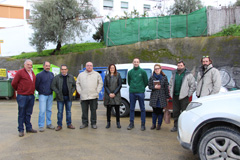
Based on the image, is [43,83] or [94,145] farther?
[43,83]

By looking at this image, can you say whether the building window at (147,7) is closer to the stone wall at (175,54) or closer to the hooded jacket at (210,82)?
the stone wall at (175,54)

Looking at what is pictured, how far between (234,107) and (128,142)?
94.2 inches

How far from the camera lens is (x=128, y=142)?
14.8ft

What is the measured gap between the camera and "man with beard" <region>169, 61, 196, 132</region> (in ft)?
17.0

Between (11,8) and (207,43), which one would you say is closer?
(207,43)

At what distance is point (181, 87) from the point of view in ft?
Result: 17.1

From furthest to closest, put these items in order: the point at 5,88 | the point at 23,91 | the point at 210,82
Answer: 1. the point at 5,88
2. the point at 23,91
3. the point at 210,82

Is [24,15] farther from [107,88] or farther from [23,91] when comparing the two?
[107,88]

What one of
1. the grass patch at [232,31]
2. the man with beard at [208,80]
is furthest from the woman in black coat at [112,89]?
the grass patch at [232,31]

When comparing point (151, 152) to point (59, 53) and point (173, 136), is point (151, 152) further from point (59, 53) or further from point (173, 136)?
point (59, 53)

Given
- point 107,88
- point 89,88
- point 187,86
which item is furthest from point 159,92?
point 89,88

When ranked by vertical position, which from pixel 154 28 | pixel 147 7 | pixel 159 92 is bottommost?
pixel 159 92

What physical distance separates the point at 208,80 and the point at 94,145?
305 cm

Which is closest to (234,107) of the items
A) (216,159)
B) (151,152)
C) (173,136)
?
(216,159)
